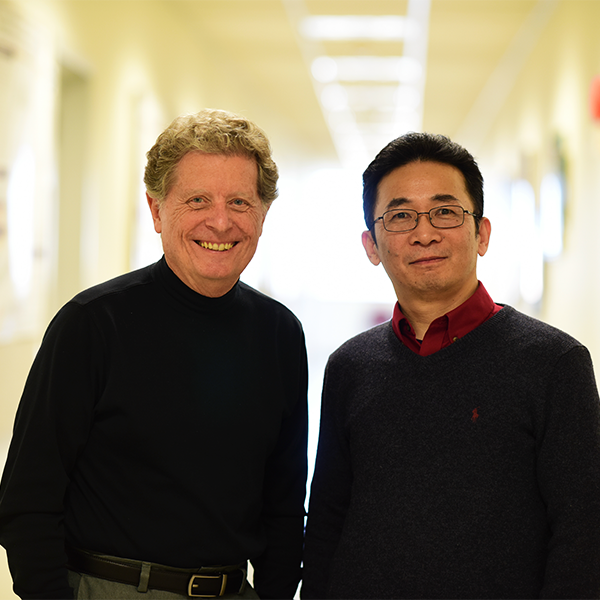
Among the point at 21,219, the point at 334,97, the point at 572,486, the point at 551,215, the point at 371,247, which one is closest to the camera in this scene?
the point at 572,486

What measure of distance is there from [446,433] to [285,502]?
470 mm

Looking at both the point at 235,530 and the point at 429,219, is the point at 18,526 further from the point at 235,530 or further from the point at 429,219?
the point at 429,219

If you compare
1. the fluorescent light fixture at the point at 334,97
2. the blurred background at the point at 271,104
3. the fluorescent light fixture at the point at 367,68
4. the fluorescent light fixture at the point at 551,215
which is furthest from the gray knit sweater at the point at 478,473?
the fluorescent light fixture at the point at 334,97

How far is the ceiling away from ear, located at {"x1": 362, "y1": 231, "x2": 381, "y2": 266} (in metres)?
3.99

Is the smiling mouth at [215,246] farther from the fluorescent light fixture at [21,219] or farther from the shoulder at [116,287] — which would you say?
the fluorescent light fixture at [21,219]

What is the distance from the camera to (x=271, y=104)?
914 cm

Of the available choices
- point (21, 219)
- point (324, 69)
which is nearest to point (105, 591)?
point (21, 219)

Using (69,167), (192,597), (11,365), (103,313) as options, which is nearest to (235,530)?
(192,597)

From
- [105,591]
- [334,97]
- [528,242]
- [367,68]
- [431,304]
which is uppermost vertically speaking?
[334,97]

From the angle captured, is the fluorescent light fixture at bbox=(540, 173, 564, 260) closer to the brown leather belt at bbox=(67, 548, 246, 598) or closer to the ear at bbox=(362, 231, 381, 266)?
the ear at bbox=(362, 231, 381, 266)

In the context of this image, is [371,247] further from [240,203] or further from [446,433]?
[446,433]

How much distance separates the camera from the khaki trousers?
1399 mm

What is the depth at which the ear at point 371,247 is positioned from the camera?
1.72 meters

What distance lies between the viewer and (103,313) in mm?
1459
